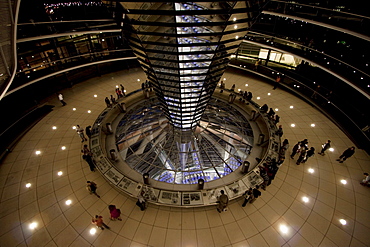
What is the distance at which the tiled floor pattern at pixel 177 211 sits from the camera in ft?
31.1

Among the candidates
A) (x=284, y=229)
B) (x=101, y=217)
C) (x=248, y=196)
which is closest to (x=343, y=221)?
(x=284, y=229)

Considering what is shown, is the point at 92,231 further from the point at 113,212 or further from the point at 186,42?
the point at 186,42

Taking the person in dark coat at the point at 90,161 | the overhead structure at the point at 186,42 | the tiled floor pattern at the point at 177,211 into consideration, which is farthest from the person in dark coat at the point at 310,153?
the person in dark coat at the point at 90,161

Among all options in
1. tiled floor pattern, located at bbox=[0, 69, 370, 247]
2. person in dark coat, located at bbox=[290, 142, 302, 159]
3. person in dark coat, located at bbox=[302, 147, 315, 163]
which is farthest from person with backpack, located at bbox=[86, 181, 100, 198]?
person in dark coat, located at bbox=[302, 147, 315, 163]

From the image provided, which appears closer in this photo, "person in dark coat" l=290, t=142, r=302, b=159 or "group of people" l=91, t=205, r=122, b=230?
"group of people" l=91, t=205, r=122, b=230

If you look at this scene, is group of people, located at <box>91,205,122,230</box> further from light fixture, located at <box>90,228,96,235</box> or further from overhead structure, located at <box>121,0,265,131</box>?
overhead structure, located at <box>121,0,265,131</box>

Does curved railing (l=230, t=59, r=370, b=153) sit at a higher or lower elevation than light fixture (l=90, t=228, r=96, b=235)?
higher

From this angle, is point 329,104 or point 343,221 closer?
point 343,221

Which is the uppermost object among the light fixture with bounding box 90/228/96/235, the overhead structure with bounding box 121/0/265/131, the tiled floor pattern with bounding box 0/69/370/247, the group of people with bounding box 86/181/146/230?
the overhead structure with bounding box 121/0/265/131

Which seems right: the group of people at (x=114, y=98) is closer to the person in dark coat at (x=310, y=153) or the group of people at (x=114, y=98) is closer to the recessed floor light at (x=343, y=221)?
the person in dark coat at (x=310, y=153)

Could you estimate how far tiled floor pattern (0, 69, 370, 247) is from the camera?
9.49 meters

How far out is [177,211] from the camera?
421 inches

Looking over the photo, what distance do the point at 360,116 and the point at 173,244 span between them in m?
17.5

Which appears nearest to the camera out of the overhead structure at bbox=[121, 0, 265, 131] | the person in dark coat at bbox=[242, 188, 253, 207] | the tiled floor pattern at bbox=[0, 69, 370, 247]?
the overhead structure at bbox=[121, 0, 265, 131]
